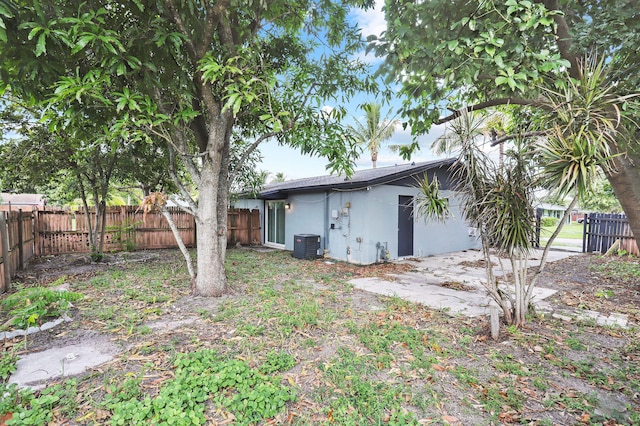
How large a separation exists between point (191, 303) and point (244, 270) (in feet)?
8.52

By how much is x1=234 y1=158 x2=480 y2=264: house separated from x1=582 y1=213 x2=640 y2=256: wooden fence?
12.2 ft

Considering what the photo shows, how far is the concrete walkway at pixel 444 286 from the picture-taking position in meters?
4.96

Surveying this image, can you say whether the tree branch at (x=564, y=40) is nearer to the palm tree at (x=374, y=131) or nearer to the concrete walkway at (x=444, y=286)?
the concrete walkway at (x=444, y=286)

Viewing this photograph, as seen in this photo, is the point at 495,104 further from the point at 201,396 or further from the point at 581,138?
the point at 201,396

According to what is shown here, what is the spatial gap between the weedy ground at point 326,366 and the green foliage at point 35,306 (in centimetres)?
26

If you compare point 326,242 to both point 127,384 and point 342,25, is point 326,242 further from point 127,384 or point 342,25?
point 127,384

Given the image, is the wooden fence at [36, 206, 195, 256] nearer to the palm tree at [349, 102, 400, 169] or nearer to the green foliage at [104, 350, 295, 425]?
the green foliage at [104, 350, 295, 425]

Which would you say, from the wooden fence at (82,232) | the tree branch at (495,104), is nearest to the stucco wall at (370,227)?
the tree branch at (495,104)

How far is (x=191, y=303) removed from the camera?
4.79 metres

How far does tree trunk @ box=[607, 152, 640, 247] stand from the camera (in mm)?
3090

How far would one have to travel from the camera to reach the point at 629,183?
3.12 metres

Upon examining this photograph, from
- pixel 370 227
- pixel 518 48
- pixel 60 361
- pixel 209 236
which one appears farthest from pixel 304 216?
pixel 518 48

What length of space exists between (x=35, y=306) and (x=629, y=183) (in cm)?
698

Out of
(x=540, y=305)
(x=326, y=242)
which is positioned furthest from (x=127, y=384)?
(x=326, y=242)
